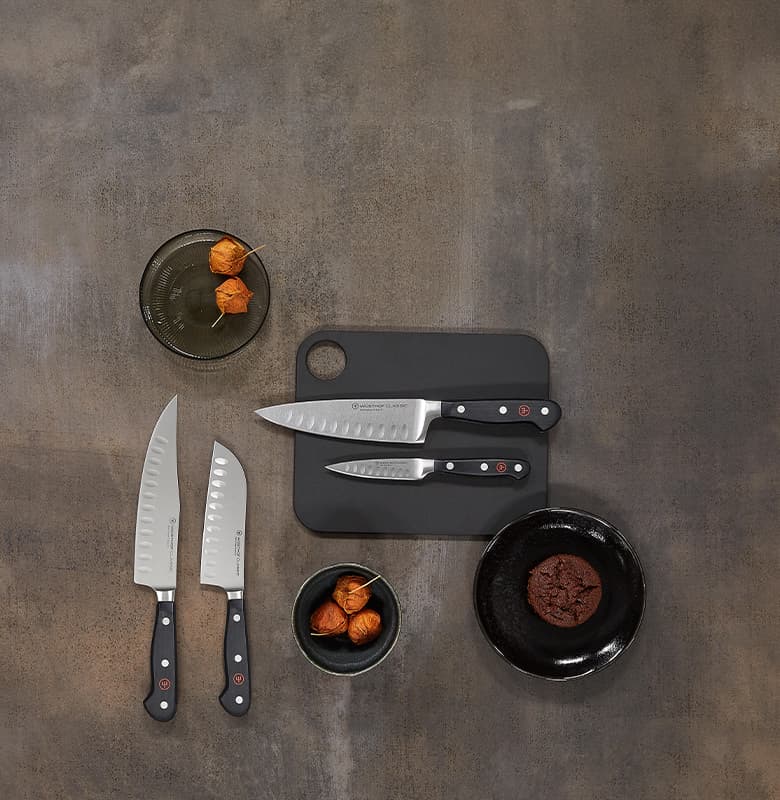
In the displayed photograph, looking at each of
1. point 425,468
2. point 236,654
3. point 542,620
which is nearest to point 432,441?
point 425,468

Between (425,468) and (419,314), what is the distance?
0.24 metres

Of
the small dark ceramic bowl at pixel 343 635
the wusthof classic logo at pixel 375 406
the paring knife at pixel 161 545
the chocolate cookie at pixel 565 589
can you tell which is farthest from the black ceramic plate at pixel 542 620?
the paring knife at pixel 161 545

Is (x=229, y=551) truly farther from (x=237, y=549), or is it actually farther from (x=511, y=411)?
(x=511, y=411)

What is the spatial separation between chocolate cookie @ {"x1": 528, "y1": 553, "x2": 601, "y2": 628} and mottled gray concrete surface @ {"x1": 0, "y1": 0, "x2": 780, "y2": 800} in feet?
0.35

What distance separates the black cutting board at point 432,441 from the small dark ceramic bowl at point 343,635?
0.25 feet

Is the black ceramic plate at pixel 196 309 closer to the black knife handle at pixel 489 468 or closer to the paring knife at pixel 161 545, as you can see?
the paring knife at pixel 161 545

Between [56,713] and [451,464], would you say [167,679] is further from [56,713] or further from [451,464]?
[451,464]

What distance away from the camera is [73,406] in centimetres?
114

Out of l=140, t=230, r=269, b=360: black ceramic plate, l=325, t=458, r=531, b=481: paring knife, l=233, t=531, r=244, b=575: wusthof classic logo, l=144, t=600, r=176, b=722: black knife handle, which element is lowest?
l=144, t=600, r=176, b=722: black knife handle

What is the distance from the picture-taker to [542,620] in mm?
1095

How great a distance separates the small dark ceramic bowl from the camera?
107cm

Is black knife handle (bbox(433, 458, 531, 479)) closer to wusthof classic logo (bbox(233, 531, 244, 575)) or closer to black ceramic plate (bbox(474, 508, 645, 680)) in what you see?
black ceramic plate (bbox(474, 508, 645, 680))

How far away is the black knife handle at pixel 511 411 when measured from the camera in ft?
3.51

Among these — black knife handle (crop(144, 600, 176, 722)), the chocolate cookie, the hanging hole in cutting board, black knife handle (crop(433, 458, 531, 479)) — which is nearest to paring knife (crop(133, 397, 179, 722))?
black knife handle (crop(144, 600, 176, 722))
